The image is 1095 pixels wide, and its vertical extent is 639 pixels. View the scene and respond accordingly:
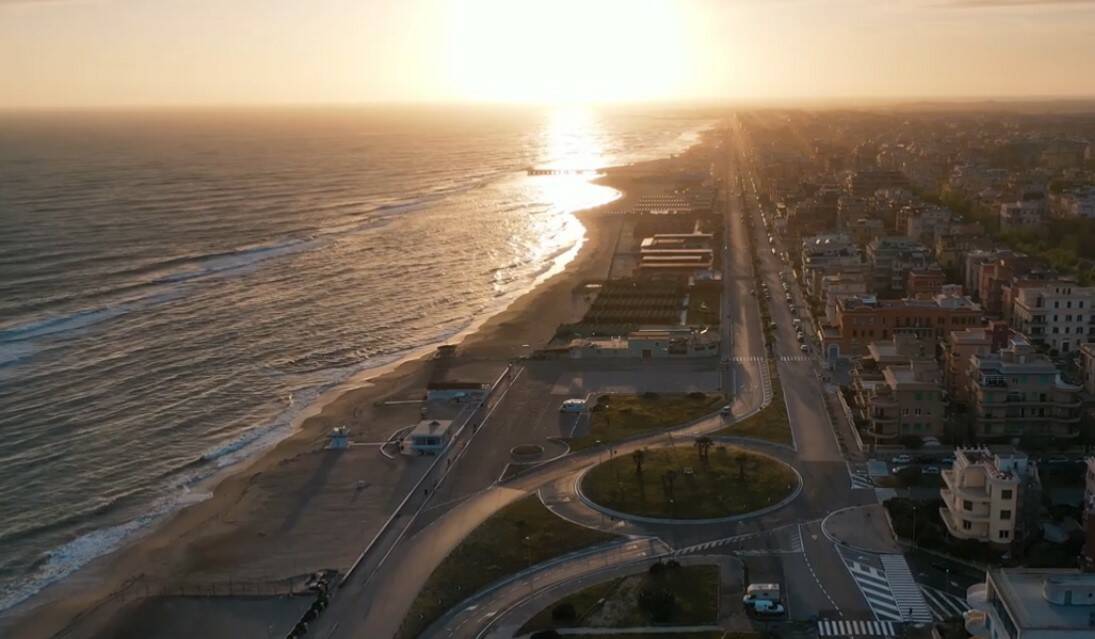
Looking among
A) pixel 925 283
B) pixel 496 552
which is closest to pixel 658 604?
pixel 496 552

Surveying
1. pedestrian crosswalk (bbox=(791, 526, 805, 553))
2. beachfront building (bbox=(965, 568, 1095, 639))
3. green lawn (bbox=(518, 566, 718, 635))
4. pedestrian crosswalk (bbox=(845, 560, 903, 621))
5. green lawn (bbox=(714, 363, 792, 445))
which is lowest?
pedestrian crosswalk (bbox=(845, 560, 903, 621))

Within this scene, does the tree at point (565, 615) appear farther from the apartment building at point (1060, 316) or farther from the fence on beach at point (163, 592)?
the apartment building at point (1060, 316)

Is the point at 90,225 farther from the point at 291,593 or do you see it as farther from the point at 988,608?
the point at 988,608

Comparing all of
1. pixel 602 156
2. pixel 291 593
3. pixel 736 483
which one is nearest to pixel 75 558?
pixel 291 593

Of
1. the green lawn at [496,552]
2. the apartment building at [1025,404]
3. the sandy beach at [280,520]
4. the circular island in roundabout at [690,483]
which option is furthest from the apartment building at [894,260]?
the green lawn at [496,552]

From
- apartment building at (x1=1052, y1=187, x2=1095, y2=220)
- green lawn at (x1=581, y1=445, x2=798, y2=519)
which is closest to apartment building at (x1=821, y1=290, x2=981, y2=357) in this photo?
green lawn at (x1=581, y1=445, x2=798, y2=519)

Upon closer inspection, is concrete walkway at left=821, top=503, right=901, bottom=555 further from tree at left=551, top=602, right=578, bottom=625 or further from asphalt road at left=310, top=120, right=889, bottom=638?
tree at left=551, top=602, right=578, bottom=625
